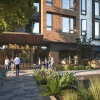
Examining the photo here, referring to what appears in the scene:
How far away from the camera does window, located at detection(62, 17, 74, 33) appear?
3809cm

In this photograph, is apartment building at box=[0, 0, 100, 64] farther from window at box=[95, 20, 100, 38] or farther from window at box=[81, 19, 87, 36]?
window at box=[95, 20, 100, 38]

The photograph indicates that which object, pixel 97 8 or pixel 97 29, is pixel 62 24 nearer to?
pixel 97 29

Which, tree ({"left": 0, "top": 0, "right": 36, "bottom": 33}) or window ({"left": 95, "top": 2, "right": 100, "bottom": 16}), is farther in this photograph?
window ({"left": 95, "top": 2, "right": 100, "bottom": 16})

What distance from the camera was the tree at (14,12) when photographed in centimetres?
1029

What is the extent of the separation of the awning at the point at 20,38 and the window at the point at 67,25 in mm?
4434

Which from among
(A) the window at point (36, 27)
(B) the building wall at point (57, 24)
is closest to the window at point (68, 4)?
(B) the building wall at point (57, 24)

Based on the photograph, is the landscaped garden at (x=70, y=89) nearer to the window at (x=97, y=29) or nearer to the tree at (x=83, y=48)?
the tree at (x=83, y=48)

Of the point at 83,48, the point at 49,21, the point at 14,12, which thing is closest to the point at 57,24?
the point at 49,21

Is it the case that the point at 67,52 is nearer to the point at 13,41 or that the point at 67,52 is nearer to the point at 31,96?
the point at 13,41

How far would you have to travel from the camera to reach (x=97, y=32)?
4328cm

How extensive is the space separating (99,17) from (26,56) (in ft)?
45.8

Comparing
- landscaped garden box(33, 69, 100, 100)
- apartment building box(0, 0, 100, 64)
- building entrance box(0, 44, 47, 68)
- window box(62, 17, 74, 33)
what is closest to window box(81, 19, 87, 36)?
apartment building box(0, 0, 100, 64)

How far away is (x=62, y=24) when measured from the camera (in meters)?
37.8

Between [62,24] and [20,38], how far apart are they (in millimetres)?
6783
